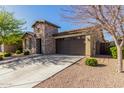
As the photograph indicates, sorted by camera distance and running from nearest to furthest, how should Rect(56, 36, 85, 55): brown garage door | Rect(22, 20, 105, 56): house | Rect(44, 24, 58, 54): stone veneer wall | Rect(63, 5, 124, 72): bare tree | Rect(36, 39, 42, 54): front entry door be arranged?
Rect(63, 5, 124, 72): bare tree, Rect(22, 20, 105, 56): house, Rect(56, 36, 85, 55): brown garage door, Rect(44, 24, 58, 54): stone veneer wall, Rect(36, 39, 42, 54): front entry door

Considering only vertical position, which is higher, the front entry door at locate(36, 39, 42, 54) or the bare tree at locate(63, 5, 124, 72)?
the bare tree at locate(63, 5, 124, 72)

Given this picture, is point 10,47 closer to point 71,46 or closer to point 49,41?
point 49,41

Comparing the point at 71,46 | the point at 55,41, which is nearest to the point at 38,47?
the point at 55,41


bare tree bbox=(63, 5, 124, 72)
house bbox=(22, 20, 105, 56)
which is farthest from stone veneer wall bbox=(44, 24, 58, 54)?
bare tree bbox=(63, 5, 124, 72)

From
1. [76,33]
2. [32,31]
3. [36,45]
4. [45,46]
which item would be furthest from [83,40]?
[32,31]

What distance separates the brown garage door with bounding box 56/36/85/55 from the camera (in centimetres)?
1808

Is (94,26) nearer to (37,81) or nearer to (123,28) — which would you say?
(123,28)

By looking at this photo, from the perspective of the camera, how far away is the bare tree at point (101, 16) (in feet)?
28.5

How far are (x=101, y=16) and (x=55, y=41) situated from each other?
11.7m

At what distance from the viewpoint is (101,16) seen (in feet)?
29.4

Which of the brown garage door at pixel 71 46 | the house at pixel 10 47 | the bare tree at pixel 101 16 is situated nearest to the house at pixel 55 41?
the brown garage door at pixel 71 46

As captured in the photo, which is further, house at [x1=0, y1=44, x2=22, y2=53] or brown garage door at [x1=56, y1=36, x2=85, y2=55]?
house at [x1=0, y1=44, x2=22, y2=53]

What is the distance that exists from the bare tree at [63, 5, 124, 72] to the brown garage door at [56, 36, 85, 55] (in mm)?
8534

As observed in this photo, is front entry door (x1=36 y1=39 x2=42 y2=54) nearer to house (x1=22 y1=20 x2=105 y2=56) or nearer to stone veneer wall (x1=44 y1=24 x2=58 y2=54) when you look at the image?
house (x1=22 y1=20 x2=105 y2=56)
